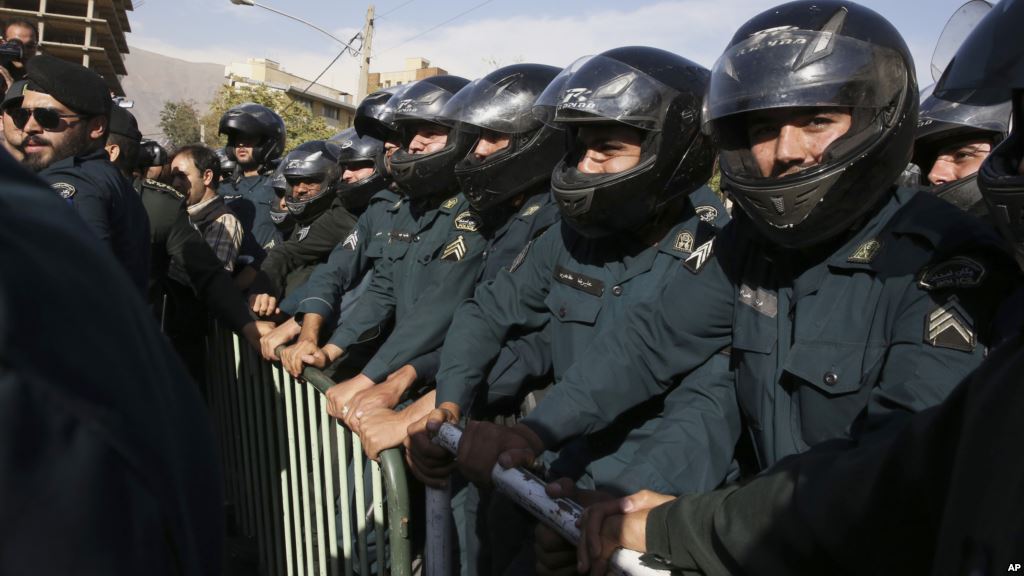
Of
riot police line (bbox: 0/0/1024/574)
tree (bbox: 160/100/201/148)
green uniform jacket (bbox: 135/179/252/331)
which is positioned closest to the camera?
riot police line (bbox: 0/0/1024/574)

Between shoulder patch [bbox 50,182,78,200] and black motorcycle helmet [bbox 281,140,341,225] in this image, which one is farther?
black motorcycle helmet [bbox 281,140,341,225]

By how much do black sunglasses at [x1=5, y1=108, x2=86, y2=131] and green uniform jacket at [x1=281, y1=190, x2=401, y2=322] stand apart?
1489 mm

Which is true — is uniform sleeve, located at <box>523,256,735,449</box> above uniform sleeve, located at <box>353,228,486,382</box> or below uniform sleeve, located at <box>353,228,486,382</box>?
above

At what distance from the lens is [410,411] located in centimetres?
273

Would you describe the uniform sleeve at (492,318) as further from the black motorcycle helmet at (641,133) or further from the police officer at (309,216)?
the police officer at (309,216)

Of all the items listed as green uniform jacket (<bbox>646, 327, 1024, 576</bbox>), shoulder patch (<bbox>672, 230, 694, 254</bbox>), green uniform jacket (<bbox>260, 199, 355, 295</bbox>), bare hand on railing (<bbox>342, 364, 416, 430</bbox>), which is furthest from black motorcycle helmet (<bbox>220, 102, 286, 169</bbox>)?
green uniform jacket (<bbox>646, 327, 1024, 576</bbox>)

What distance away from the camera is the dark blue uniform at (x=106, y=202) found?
3.31 metres

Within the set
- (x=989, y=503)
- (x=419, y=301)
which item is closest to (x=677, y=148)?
(x=419, y=301)

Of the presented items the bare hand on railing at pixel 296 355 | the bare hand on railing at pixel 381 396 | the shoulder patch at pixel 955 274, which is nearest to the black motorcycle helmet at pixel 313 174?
the bare hand on railing at pixel 296 355

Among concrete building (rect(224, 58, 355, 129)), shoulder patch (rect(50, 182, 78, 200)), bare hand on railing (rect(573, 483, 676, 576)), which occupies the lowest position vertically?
concrete building (rect(224, 58, 355, 129))

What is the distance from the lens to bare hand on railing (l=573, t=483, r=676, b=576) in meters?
1.68

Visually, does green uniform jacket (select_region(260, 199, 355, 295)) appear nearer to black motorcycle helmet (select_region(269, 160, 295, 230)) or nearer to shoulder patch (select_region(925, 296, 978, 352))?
black motorcycle helmet (select_region(269, 160, 295, 230))

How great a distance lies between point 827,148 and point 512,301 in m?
1.31

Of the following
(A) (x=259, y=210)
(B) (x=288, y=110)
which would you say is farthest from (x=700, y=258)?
(B) (x=288, y=110)
